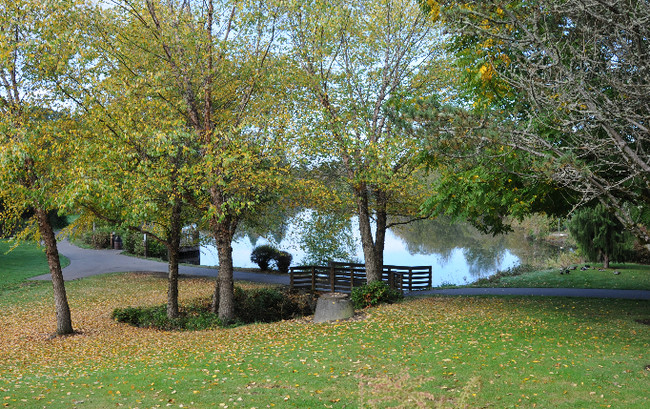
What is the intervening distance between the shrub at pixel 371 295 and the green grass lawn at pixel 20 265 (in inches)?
521

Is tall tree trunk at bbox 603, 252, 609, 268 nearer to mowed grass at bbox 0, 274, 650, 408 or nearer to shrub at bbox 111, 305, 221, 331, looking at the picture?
mowed grass at bbox 0, 274, 650, 408

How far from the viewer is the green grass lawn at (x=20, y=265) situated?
2253 centimetres

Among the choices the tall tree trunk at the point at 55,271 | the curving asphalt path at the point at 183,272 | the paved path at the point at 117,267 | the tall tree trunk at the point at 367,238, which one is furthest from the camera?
→ the paved path at the point at 117,267

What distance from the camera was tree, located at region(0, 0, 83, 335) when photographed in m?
10.4

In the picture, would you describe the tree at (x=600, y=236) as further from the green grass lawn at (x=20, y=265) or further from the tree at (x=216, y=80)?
the green grass lawn at (x=20, y=265)

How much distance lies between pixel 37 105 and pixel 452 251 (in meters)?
35.7

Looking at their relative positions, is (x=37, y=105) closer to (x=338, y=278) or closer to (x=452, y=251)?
(x=338, y=278)

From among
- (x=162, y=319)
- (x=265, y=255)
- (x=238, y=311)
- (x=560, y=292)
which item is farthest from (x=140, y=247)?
(x=560, y=292)

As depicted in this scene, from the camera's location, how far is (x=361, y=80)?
1612cm

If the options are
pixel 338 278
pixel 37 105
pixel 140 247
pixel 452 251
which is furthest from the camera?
pixel 452 251

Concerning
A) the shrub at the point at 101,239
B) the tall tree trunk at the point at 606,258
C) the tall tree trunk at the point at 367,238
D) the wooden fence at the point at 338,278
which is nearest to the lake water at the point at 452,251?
the tall tree trunk at the point at 606,258

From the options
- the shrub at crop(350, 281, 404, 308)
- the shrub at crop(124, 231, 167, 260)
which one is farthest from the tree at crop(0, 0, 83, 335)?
the shrub at crop(124, 231, 167, 260)

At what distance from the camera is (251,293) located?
1827 centimetres

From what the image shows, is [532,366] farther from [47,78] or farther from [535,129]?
[47,78]
